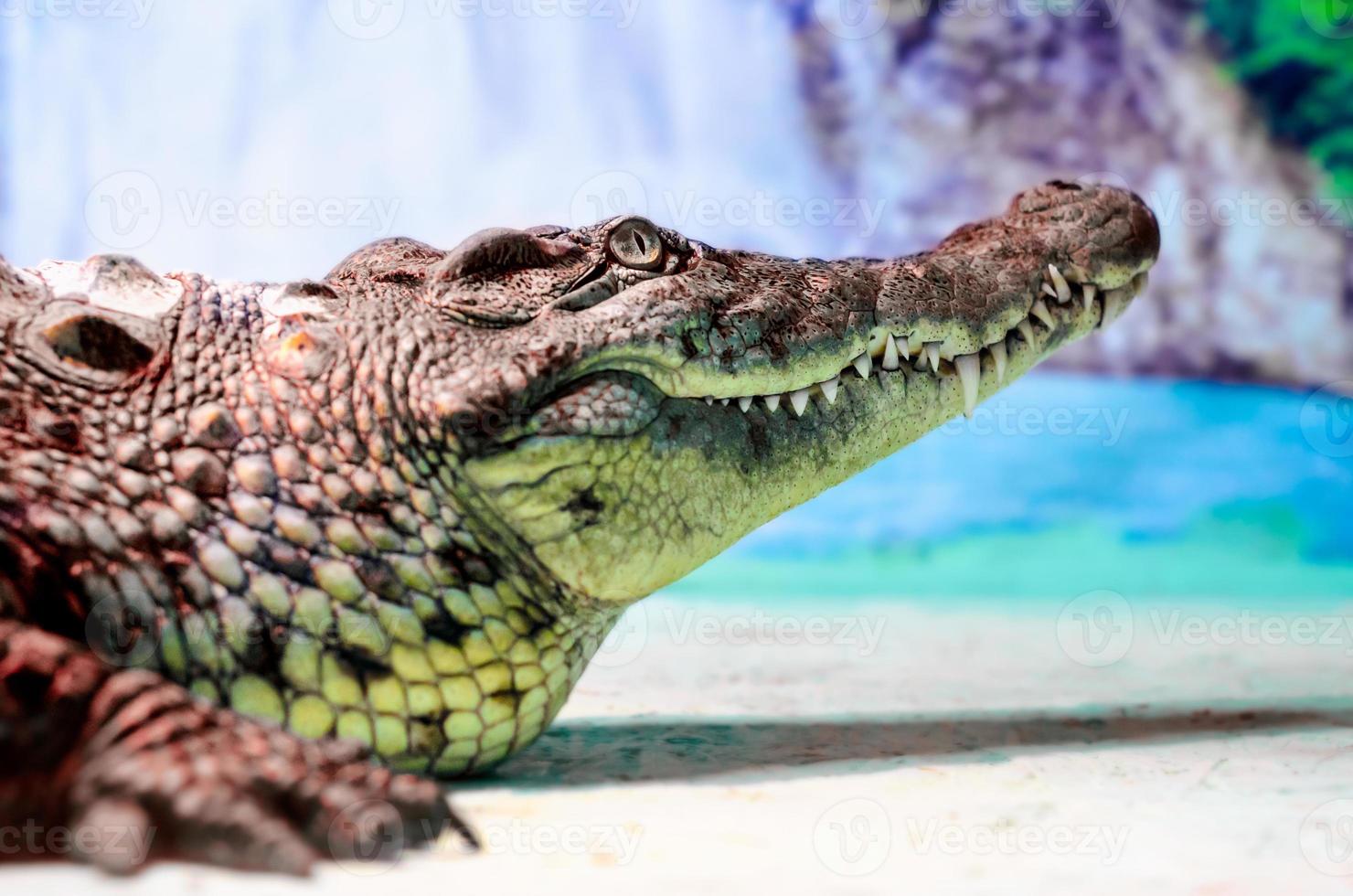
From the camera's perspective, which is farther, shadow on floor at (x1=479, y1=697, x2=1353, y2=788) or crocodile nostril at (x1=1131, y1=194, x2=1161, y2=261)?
crocodile nostril at (x1=1131, y1=194, x2=1161, y2=261)

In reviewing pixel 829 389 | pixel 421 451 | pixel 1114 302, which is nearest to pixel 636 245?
pixel 829 389

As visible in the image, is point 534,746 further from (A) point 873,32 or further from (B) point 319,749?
(A) point 873,32

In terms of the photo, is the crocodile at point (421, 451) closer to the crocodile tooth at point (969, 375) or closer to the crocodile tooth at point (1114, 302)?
the crocodile tooth at point (969, 375)

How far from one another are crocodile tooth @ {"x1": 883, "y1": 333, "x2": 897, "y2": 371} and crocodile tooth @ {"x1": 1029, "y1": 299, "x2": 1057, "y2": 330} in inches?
14.9

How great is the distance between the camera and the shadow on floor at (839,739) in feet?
7.57

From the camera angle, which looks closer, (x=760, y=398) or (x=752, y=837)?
(x=752, y=837)

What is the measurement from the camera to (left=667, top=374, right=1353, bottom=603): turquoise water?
7527 millimetres

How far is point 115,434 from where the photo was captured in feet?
6.23

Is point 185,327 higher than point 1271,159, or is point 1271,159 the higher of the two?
point 185,327

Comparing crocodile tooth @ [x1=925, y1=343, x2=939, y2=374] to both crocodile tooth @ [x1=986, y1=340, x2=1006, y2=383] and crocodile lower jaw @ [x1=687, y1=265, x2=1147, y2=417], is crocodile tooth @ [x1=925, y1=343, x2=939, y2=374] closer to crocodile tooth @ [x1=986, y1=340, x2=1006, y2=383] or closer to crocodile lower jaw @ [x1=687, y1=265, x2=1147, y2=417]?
crocodile lower jaw @ [x1=687, y1=265, x2=1147, y2=417]

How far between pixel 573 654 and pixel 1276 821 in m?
1.25

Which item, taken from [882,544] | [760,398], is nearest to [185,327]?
[760,398]

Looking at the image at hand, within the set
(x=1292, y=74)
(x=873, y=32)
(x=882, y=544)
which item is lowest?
(x=882, y=544)

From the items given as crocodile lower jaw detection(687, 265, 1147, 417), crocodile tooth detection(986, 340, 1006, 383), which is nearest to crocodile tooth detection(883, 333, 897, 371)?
crocodile lower jaw detection(687, 265, 1147, 417)
